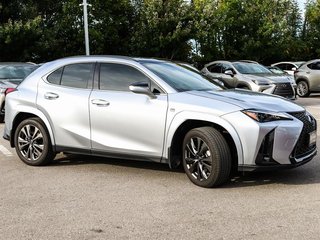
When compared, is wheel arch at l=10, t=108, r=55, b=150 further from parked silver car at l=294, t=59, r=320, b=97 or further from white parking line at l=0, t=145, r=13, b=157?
parked silver car at l=294, t=59, r=320, b=97

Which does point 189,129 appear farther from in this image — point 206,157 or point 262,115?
point 262,115

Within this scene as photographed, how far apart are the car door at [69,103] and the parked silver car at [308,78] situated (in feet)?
46.8

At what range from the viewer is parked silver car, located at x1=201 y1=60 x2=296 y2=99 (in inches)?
603

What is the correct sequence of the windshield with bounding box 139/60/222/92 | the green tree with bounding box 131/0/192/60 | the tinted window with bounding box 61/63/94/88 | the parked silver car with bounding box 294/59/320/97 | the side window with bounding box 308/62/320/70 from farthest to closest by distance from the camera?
the green tree with bounding box 131/0/192/60 → the side window with bounding box 308/62/320/70 → the parked silver car with bounding box 294/59/320/97 → the tinted window with bounding box 61/63/94/88 → the windshield with bounding box 139/60/222/92

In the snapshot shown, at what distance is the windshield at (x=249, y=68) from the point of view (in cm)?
1653

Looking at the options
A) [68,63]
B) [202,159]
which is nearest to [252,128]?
[202,159]

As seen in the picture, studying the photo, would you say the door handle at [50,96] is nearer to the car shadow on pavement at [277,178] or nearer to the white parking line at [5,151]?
the white parking line at [5,151]

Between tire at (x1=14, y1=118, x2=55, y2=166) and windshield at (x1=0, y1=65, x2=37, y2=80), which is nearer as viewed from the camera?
tire at (x1=14, y1=118, x2=55, y2=166)

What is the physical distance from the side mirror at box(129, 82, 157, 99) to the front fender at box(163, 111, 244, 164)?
1.42 feet

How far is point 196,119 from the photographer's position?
568cm

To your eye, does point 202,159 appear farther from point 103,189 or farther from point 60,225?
point 60,225

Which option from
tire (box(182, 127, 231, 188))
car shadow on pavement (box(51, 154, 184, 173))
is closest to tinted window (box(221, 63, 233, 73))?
car shadow on pavement (box(51, 154, 184, 173))

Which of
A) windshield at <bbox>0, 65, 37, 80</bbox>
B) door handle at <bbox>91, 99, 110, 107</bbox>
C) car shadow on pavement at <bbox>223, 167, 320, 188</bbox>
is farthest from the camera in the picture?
windshield at <bbox>0, 65, 37, 80</bbox>

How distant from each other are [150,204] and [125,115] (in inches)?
54.5
